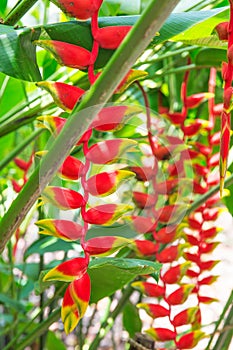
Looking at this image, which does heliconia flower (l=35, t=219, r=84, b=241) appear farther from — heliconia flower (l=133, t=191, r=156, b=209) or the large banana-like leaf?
heliconia flower (l=133, t=191, r=156, b=209)

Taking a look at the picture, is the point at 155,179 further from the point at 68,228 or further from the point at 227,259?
the point at 227,259

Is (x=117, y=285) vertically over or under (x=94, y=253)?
under

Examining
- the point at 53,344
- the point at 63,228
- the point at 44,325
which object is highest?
the point at 63,228

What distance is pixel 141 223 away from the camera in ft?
1.60

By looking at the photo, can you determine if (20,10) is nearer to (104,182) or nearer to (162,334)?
(104,182)

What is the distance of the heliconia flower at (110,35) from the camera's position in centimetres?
29

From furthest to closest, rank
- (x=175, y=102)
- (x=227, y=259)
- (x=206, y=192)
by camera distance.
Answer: (x=227, y=259), (x=175, y=102), (x=206, y=192)

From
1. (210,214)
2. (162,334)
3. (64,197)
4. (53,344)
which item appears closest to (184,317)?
(162,334)

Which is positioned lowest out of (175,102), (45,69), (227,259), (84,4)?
(227,259)

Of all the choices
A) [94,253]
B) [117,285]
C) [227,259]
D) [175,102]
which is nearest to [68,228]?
[94,253]

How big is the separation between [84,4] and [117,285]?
0.80 feet

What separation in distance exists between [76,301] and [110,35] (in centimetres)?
12

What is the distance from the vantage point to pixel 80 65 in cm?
29

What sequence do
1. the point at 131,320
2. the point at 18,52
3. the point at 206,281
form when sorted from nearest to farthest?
the point at 18,52 → the point at 206,281 → the point at 131,320
